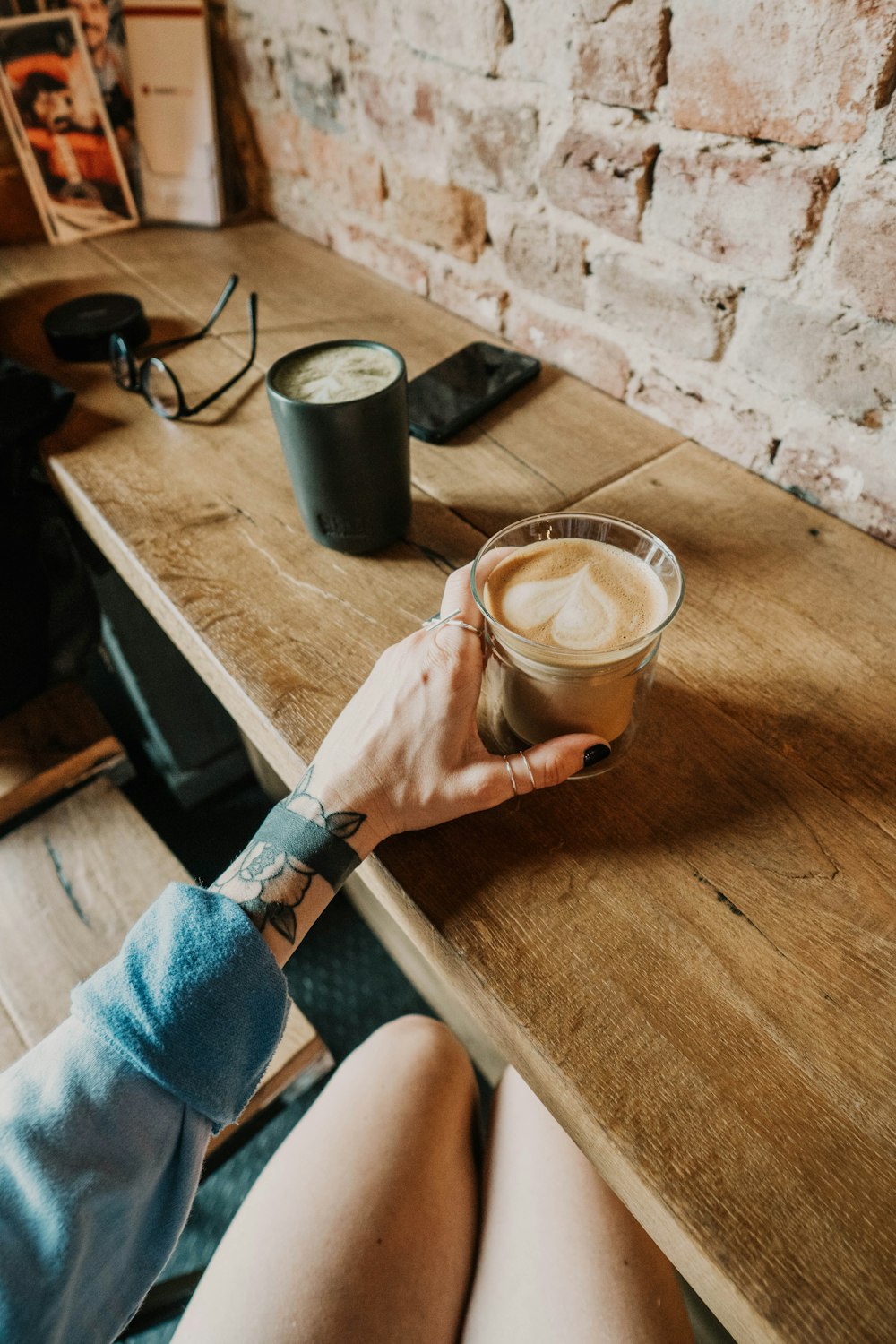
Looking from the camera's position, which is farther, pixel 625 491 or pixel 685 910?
pixel 625 491

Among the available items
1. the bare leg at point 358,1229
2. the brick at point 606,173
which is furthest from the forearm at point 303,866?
the brick at point 606,173

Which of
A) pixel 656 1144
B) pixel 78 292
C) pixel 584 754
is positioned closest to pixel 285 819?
pixel 584 754

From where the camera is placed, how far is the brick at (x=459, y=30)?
3.23 feet

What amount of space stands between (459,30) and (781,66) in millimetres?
522

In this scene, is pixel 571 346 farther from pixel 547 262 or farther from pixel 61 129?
pixel 61 129

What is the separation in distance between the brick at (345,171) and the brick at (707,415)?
26.0 inches

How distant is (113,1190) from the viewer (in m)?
0.52

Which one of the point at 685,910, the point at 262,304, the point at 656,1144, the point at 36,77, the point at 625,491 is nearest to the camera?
the point at 656,1144

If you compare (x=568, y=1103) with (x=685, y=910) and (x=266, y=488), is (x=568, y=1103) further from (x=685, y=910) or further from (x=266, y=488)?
(x=266, y=488)

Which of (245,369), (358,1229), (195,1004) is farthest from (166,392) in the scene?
(358,1229)

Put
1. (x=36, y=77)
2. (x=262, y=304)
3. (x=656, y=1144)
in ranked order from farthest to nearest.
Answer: (x=36, y=77) → (x=262, y=304) → (x=656, y=1144)

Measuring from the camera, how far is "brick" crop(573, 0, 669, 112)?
2.67 ft

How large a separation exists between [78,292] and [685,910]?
1.47 m

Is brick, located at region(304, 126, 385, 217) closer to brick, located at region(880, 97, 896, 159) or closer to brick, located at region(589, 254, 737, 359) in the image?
brick, located at region(589, 254, 737, 359)
